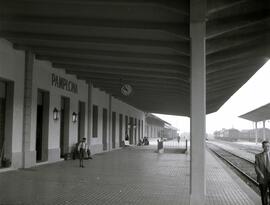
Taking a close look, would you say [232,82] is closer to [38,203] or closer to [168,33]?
[168,33]

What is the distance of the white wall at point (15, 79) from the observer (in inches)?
569

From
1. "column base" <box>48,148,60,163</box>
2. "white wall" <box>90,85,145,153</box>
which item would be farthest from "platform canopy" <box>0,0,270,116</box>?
"white wall" <box>90,85,145,153</box>

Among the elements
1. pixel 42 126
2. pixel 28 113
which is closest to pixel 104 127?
pixel 42 126

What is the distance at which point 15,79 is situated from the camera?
1520 cm

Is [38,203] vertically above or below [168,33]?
below

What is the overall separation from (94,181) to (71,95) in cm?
969

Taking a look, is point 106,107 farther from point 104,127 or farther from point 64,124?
point 64,124

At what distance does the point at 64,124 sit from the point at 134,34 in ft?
33.1

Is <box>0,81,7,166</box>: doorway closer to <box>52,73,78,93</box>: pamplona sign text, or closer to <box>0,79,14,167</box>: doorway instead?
<box>0,79,14,167</box>: doorway

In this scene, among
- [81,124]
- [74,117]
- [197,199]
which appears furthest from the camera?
[81,124]

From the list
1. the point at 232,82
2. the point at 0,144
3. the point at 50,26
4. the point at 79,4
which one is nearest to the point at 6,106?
the point at 0,144

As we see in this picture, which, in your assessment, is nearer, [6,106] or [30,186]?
[30,186]

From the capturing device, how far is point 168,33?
11.9 meters

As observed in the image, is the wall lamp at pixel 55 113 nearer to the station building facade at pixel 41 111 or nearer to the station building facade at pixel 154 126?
the station building facade at pixel 41 111
